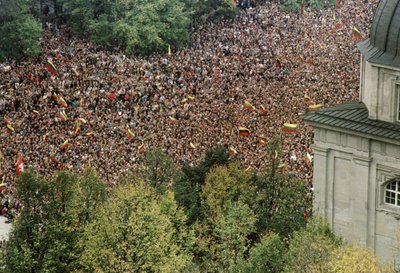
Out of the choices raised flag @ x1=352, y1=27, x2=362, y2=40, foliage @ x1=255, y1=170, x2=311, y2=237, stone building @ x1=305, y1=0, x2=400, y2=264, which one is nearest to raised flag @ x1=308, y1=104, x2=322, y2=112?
foliage @ x1=255, y1=170, x2=311, y2=237

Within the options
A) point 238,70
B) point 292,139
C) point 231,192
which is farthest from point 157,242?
point 238,70

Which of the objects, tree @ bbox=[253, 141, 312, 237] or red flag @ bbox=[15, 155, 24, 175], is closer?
tree @ bbox=[253, 141, 312, 237]

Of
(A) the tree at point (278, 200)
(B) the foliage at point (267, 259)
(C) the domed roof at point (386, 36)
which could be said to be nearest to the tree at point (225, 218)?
(A) the tree at point (278, 200)

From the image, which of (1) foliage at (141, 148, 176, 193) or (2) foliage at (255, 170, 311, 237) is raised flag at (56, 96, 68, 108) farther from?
(2) foliage at (255, 170, 311, 237)

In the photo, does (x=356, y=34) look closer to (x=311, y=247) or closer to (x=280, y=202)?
(x=280, y=202)

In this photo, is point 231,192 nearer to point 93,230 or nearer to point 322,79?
point 93,230

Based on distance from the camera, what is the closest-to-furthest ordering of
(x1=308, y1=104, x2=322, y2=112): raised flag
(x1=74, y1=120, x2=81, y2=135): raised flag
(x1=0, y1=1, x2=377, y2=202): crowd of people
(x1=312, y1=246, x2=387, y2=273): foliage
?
(x1=312, y1=246, x2=387, y2=273): foliage
(x1=0, y1=1, x2=377, y2=202): crowd of people
(x1=308, y1=104, x2=322, y2=112): raised flag
(x1=74, y1=120, x2=81, y2=135): raised flag

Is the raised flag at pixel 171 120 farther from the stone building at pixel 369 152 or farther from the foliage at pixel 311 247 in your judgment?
the foliage at pixel 311 247
